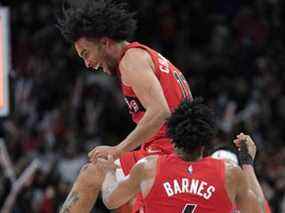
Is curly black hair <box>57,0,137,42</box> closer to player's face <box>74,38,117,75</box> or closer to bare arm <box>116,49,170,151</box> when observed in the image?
player's face <box>74,38,117,75</box>

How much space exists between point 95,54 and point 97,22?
7.2 inches

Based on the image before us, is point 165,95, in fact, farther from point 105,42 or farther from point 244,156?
point 244,156

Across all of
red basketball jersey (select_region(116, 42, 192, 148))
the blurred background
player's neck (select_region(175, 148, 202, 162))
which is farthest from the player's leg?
the blurred background

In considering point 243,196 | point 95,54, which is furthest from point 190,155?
point 95,54

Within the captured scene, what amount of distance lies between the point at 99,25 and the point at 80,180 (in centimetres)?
88

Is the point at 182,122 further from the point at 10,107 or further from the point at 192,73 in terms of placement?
the point at 192,73

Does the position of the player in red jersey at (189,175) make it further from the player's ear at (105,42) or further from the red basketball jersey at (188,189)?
the player's ear at (105,42)

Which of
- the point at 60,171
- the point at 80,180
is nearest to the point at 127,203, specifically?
the point at 80,180

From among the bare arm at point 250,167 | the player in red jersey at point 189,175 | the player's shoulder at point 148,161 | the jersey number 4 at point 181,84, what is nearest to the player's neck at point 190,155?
the player in red jersey at point 189,175

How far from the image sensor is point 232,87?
12.5 m

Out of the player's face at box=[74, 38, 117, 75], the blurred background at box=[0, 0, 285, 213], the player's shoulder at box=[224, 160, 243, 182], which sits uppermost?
the player's face at box=[74, 38, 117, 75]

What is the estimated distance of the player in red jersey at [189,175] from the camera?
225 inches

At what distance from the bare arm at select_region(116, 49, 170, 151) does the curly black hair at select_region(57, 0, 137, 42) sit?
0.86ft

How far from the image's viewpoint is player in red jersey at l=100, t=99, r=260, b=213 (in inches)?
225
